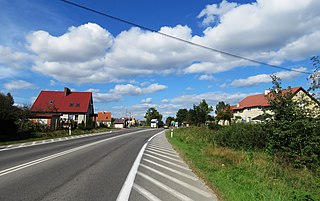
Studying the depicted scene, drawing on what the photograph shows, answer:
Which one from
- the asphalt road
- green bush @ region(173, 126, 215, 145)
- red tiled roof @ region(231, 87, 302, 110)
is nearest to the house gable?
green bush @ region(173, 126, 215, 145)

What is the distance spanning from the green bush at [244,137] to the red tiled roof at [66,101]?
46979 millimetres

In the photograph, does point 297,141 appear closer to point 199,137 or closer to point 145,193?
point 145,193

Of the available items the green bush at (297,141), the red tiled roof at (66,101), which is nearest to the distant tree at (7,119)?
the green bush at (297,141)

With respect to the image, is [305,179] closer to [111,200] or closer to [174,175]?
[174,175]

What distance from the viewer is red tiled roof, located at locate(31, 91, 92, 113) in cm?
6469

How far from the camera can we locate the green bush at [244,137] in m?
19.7

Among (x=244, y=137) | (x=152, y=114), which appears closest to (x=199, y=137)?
(x=244, y=137)

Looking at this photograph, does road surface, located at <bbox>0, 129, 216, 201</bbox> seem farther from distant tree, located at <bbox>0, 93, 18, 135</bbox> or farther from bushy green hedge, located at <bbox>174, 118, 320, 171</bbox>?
distant tree, located at <bbox>0, 93, 18, 135</bbox>

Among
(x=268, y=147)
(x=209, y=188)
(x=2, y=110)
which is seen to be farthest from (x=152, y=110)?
(x=209, y=188)

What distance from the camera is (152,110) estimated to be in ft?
470

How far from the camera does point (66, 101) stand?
66.9 m

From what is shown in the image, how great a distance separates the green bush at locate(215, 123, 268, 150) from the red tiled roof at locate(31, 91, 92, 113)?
4698 cm

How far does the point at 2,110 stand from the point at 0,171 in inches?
867

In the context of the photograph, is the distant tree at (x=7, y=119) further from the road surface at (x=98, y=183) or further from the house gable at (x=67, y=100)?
the house gable at (x=67, y=100)
